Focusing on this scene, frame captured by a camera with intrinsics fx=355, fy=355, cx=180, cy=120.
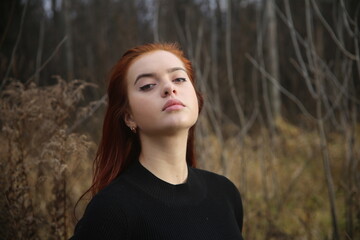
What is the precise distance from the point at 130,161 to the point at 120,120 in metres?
0.17

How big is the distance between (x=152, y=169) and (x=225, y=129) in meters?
3.50

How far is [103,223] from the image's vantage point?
1.08m

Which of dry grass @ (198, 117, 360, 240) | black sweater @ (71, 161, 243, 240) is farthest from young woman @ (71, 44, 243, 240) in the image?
dry grass @ (198, 117, 360, 240)

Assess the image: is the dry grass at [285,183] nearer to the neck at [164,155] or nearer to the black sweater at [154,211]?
the black sweater at [154,211]

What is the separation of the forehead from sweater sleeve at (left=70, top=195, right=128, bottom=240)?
49 cm

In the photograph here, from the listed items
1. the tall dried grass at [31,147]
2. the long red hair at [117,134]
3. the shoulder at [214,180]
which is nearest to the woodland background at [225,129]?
the tall dried grass at [31,147]

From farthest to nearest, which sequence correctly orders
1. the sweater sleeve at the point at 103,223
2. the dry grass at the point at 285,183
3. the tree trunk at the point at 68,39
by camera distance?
1. the tree trunk at the point at 68,39
2. the dry grass at the point at 285,183
3. the sweater sleeve at the point at 103,223

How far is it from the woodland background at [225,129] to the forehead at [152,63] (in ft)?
1.61

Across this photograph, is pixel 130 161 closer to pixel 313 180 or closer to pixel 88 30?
pixel 313 180

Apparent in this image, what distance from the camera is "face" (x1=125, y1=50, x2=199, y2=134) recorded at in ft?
4.07

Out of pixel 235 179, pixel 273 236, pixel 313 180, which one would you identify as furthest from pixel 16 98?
pixel 313 180

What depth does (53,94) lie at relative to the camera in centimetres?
182

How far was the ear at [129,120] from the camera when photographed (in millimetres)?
1356

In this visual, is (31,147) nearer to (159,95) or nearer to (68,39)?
(159,95)
